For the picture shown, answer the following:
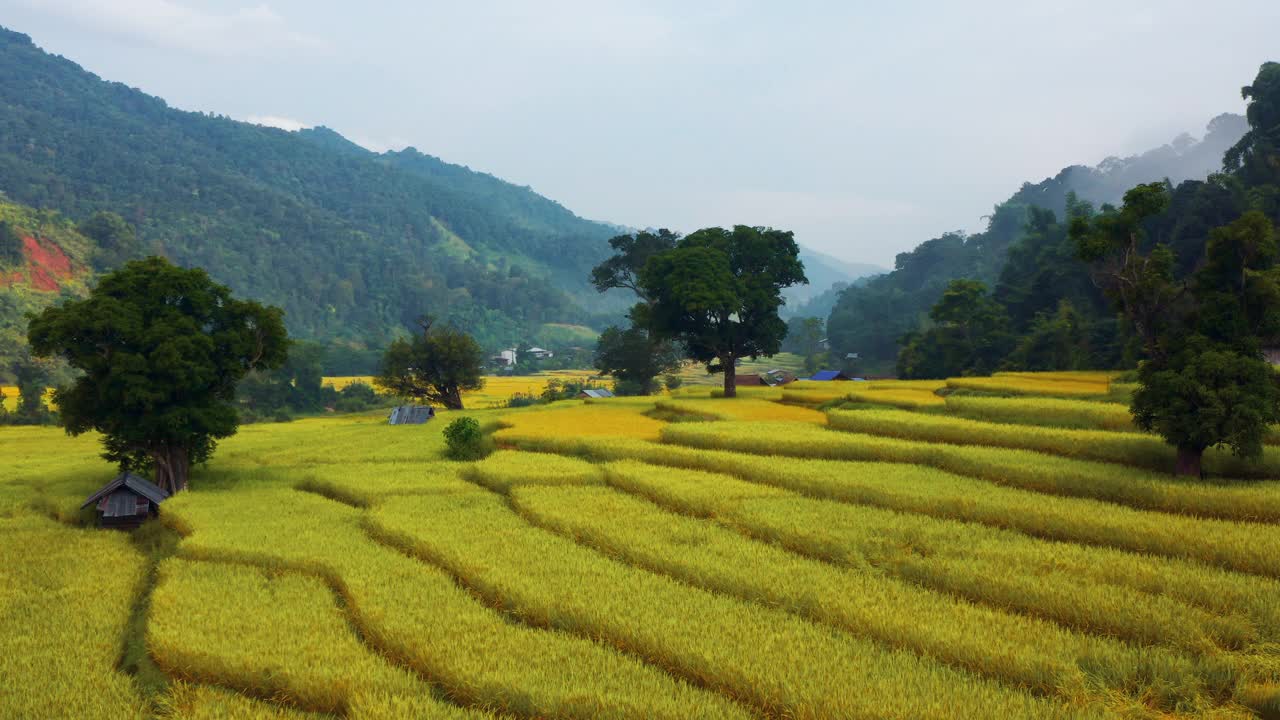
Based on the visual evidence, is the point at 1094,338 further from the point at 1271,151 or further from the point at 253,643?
the point at 253,643

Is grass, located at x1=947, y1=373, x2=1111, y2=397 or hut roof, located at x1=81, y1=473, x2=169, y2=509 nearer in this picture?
hut roof, located at x1=81, y1=473, x2=169, y2=509

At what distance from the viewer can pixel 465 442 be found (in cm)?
2673

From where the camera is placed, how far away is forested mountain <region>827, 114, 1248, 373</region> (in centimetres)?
6606

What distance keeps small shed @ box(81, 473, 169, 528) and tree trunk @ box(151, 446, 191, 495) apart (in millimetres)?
2534

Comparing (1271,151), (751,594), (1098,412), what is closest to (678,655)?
(751,594)

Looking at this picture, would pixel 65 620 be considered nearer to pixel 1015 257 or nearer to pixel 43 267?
pixel 1015 257

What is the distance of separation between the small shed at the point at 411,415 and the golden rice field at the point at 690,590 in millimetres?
19442

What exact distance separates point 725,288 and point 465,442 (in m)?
16.1

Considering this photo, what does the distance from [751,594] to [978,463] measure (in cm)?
968

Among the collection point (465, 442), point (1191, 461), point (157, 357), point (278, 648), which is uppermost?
point (157, 357)

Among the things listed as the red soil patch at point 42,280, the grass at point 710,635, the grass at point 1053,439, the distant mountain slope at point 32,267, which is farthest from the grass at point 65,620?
the red soil patch at point 42,280

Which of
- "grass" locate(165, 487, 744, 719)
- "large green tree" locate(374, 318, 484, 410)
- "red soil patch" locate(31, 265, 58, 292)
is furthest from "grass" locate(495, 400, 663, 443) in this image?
"red soil patch" locate(31, 265, 58, 292)

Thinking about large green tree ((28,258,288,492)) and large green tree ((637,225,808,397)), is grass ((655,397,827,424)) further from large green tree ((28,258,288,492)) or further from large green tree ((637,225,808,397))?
large green tree ((28,258,288,492))

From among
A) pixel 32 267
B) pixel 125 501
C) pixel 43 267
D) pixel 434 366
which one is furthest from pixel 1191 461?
pixel 43 267
